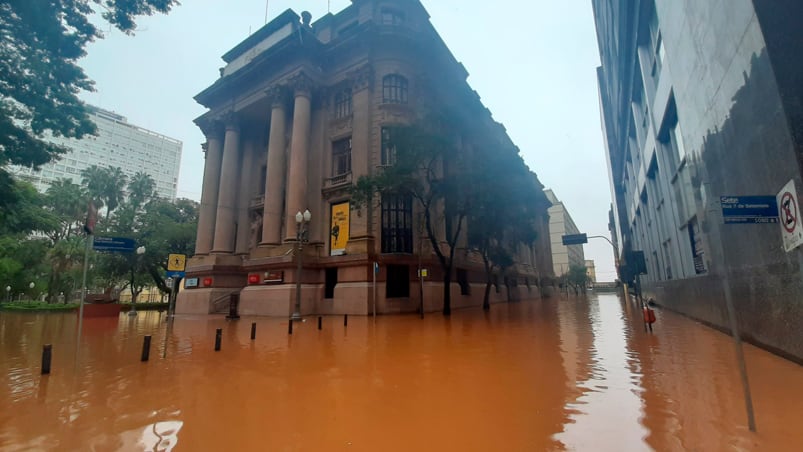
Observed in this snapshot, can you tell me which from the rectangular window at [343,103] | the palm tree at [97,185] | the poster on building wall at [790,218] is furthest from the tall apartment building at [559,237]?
the poster on building wall at [790,218]

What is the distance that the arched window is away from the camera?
2544cm

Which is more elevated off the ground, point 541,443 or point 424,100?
point 424,100

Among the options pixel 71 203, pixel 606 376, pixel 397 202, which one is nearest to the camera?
pixel 606 376

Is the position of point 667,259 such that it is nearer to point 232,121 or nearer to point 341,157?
point 341,157

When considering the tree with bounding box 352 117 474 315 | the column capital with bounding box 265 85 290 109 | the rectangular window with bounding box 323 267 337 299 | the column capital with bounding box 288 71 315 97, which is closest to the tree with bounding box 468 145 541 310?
the tree with bounding box 352 117 474 315

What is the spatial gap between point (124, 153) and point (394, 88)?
401 feet

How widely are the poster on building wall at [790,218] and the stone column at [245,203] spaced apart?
99.7ft

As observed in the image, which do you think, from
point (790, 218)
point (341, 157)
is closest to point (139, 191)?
point (341, 157)

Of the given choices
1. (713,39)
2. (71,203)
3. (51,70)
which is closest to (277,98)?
(51,70)

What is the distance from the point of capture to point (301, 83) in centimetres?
2611

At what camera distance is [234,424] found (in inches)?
165

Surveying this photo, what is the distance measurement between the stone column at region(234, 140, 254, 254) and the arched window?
14.8m

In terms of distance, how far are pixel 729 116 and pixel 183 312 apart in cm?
3225

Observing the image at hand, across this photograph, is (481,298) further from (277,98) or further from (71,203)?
(71,203)
